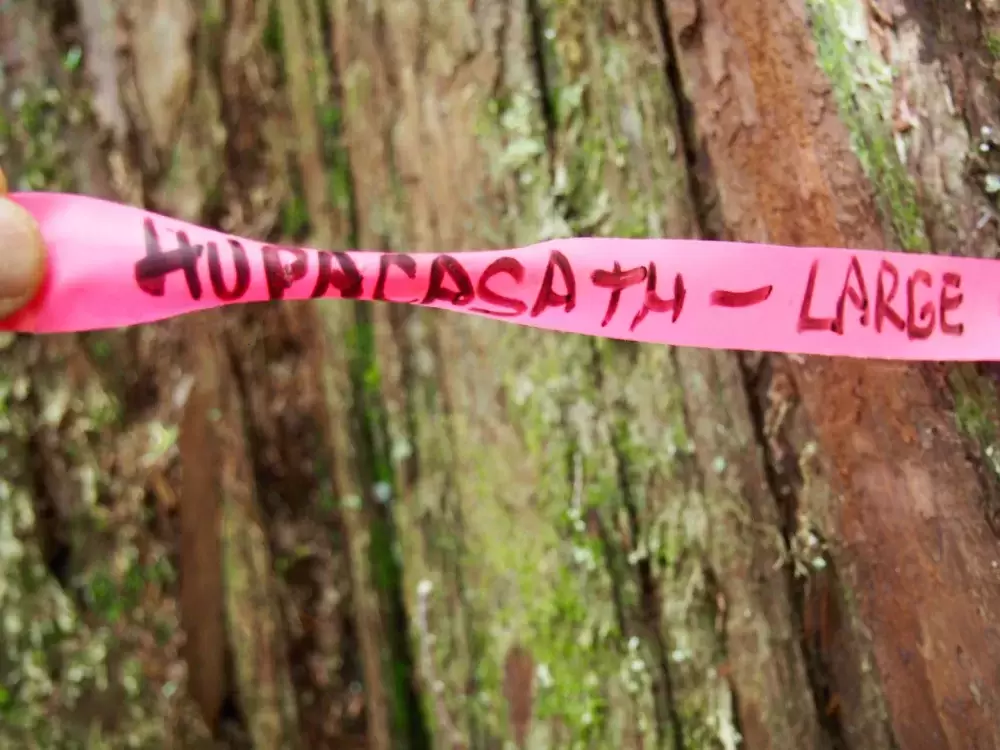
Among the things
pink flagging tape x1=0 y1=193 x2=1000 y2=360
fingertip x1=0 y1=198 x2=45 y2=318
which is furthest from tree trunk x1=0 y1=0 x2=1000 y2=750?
fingertip x1=0 y1=198 x2=45 y2=318

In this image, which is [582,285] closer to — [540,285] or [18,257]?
[540,285]

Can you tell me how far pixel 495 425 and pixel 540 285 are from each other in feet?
0.63

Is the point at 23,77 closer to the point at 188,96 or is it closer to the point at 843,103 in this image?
the point at 188,96

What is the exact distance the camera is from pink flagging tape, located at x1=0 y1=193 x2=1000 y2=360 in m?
0.43

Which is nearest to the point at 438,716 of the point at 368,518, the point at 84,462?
the point at 368,518

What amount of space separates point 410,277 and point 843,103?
0.34 meters

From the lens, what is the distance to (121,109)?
2.19 feet

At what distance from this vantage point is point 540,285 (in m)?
0.48

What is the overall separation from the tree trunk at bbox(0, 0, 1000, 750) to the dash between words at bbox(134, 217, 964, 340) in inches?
1.6

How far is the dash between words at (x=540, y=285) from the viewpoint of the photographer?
1.42 feet

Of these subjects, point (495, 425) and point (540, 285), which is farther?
point (495, 425)

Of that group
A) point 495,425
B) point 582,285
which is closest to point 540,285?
point 582,285

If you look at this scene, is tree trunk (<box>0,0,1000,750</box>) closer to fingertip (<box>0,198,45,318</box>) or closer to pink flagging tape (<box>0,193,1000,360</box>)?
pink flagging tape (<box>0,193,1000,360</box>)

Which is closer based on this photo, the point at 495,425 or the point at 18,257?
the point at 18,257
